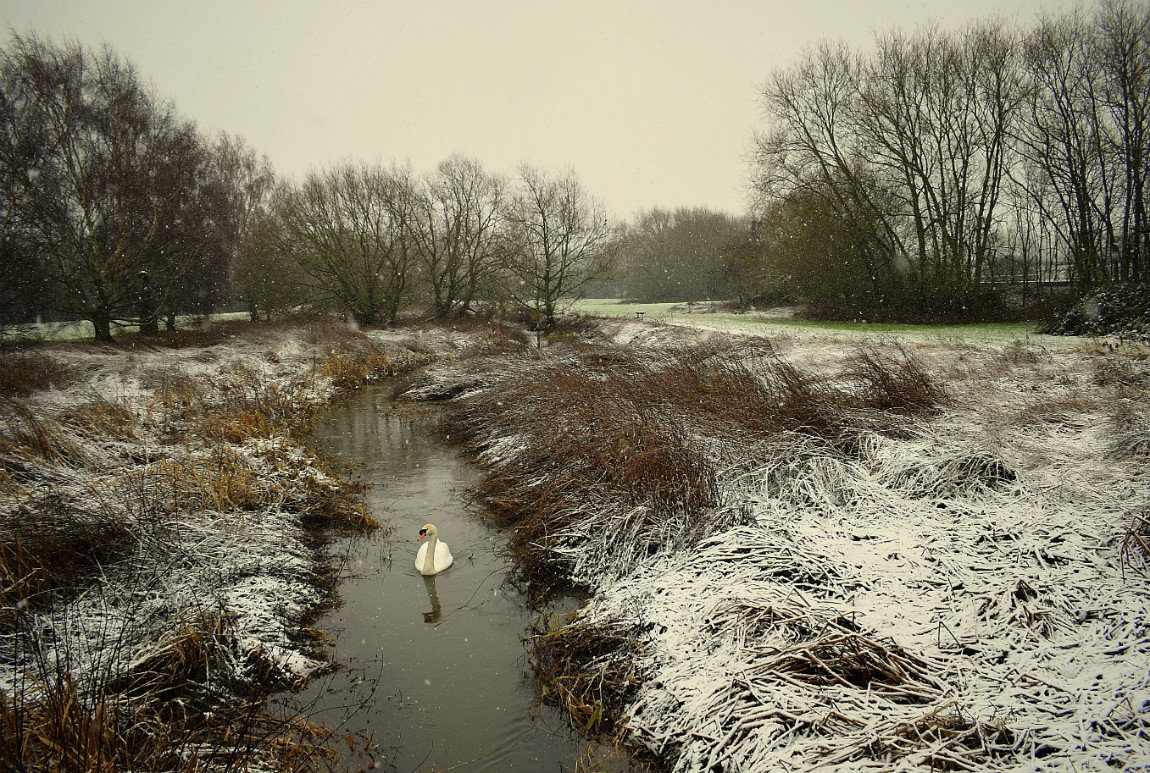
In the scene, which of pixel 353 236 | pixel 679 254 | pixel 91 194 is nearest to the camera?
pixel 91 194

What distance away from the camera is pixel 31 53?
14453 mm

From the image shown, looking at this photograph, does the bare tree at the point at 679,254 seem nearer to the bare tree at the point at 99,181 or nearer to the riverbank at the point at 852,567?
the bare tree at the point at 99,181

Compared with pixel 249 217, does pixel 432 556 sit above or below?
below

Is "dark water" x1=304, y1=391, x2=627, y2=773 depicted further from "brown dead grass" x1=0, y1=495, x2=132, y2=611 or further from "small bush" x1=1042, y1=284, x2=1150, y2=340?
"small bush" x1=1042, y1=284, x2=1150, y2=340

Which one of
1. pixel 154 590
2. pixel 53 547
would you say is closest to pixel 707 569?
pixel 154 590

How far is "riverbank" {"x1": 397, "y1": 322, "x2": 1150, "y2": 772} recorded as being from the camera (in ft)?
8.16

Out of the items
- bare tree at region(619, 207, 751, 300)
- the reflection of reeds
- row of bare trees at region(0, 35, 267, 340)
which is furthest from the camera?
bare tree at region(619, 207, 751, 300)

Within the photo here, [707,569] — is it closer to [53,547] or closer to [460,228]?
[53,547]

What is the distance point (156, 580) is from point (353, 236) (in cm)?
2351

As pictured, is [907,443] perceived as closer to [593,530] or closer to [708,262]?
[593,530]

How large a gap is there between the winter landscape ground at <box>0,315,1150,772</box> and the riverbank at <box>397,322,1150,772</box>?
2cm

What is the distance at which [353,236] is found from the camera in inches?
982

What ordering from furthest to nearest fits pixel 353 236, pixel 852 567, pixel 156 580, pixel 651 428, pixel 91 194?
pixel 353 236, pixel 91 194, pixel 651 428, pixel 156 580, pixel 852 567

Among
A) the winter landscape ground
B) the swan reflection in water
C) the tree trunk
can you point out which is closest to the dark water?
the swan reflection in water
